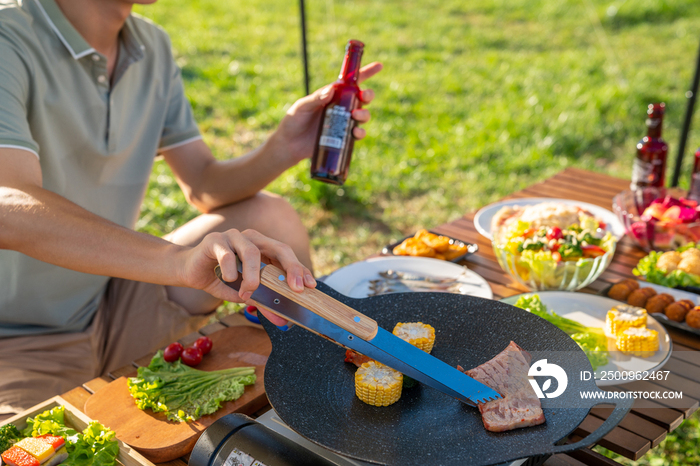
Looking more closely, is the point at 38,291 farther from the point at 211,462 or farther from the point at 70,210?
the point at 211,462

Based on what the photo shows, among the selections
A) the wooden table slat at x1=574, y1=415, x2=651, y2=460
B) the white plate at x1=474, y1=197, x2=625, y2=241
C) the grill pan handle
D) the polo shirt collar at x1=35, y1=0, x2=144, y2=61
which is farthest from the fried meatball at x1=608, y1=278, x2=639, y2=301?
the polo shirt collar at x1=35, y1=0, x2=144, y2=61

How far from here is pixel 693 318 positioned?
5.02ft

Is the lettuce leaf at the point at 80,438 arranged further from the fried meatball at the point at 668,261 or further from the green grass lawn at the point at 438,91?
the green grass lawn at the point at 438,91

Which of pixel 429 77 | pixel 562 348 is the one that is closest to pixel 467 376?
pixel 562 348

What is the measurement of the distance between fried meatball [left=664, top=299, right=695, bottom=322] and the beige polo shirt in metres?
1.62

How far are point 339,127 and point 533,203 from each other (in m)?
0.88

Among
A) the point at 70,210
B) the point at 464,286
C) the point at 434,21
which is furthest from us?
the point at 434,21

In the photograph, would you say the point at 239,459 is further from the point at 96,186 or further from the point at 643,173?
the point at 643,173

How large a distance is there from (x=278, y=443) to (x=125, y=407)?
17.8 inches

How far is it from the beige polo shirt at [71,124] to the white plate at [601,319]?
1253mm

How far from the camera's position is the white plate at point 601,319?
4.54ft

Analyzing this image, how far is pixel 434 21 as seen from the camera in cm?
789

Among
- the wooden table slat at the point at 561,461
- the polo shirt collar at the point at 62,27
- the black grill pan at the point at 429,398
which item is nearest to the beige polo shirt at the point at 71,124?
the polo shirt collar at the point at 62,27

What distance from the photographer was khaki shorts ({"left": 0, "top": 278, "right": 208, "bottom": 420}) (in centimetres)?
167
